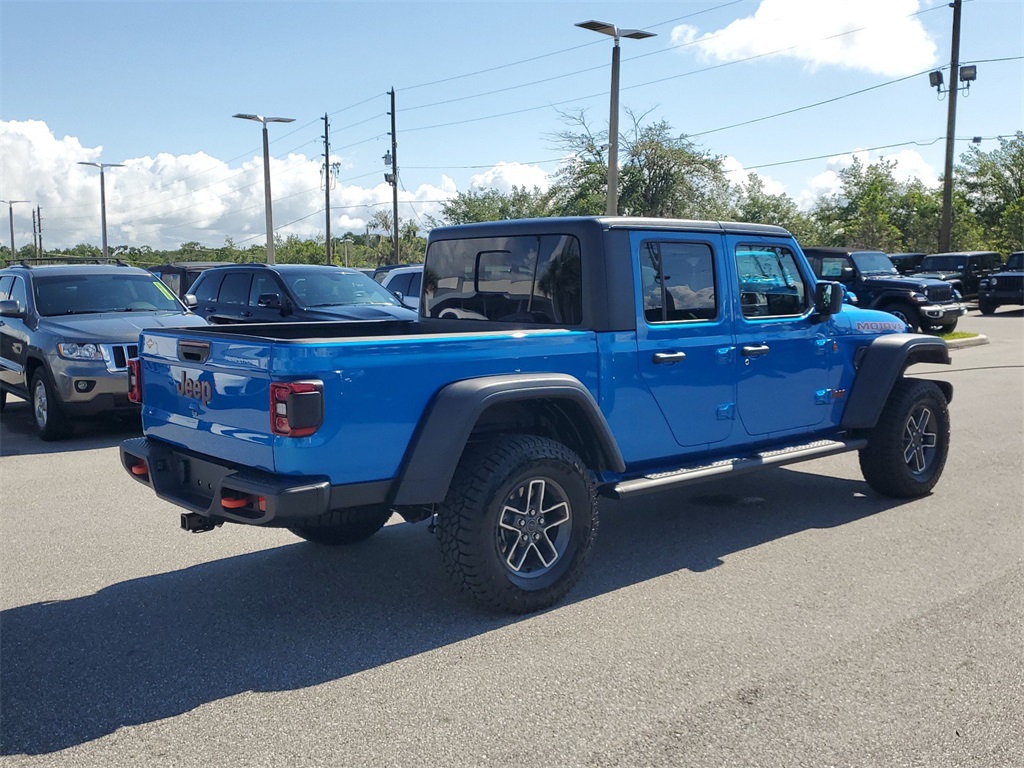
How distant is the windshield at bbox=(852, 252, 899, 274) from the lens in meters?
19.7

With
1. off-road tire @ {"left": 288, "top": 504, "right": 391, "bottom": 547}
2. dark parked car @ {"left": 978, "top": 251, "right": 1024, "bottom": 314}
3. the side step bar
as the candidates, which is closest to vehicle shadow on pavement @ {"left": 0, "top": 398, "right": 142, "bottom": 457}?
off-road tire @ {"left": 288, "top": 504, "right": 391, "bottom": 547}

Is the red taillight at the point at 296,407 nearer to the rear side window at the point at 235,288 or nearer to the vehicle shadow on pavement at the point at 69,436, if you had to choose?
the vehicle shadow on pavement at the point at 69,436

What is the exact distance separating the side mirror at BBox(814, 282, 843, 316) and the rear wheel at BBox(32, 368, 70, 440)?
6932 mm

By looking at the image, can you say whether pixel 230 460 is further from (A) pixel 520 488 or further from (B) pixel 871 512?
(B) pixel 871 512

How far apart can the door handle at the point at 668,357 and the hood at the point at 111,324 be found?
5.42 m

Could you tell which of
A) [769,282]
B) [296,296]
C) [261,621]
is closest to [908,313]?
[296,296]

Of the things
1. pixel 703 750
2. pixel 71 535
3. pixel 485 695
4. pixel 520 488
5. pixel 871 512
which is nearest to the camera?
pixel 703 750

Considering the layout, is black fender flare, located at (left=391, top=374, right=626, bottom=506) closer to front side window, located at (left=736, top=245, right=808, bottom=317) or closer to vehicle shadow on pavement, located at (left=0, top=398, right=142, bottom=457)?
front side window, located at (left=736, top=245, right=808, bottom=317)

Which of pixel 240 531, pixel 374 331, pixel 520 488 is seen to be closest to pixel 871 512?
pixel 520 488

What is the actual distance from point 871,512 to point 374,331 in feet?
11.6

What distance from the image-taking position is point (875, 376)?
248 inches

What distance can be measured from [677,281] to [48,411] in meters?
6.65

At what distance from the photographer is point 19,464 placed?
809 cm

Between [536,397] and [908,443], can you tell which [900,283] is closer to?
[908,443]
